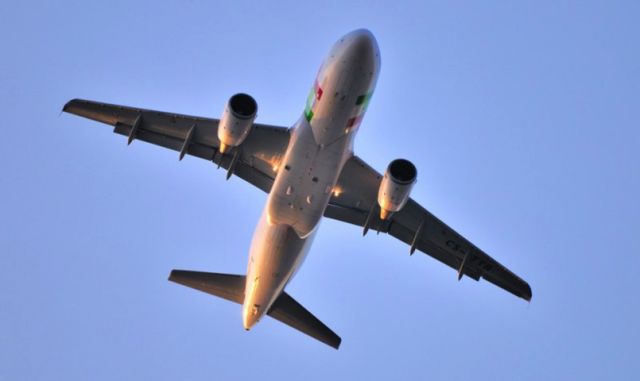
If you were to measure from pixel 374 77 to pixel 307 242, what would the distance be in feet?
19.7

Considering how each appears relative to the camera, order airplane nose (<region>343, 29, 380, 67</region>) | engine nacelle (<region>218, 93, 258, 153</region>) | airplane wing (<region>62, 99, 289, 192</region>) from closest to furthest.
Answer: airplane nose (<region>343, 29, 380, 67</region>), engine nacelle (<region>218, 93, 258, 153</region>), airplane wing (<region>62, 99, 289, 192</region>)

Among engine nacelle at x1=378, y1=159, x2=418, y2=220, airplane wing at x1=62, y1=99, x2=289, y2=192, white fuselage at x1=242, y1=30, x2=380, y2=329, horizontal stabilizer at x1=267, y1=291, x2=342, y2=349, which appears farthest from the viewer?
horizontal stabilizer at x1=267, y1=291, x2=342, y2=349

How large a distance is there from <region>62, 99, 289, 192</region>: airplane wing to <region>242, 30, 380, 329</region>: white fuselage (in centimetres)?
153

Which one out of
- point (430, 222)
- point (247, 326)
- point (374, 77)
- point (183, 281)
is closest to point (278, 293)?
point (247, 326)

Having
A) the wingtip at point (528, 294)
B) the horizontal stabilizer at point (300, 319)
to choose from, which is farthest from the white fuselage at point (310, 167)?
the wingtip at point (528, 294)

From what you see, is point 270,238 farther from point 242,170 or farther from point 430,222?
point 430,222

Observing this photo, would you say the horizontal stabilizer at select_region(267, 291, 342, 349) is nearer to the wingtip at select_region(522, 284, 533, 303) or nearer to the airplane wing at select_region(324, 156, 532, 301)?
the airplane wing at select_region(324, 156, 532, 301)

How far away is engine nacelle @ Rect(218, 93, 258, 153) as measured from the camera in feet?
82.2

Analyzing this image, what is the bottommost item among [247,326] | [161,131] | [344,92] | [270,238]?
[247,326]

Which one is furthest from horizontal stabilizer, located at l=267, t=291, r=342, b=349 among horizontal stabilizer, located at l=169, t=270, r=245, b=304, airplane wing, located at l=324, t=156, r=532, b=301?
airplane wing, located at l=324, t=156, r=532, b=301

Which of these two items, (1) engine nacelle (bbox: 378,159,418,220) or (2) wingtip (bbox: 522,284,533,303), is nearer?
(1) engine nacelle (bbox: 378,159,418,220)

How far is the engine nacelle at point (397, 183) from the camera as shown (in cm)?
2567

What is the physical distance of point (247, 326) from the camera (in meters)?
28.2

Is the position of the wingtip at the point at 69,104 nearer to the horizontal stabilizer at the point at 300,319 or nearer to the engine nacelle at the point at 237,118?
the engine nacelle at the point at 237,118
